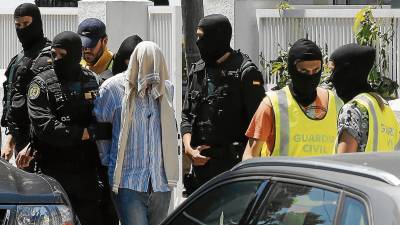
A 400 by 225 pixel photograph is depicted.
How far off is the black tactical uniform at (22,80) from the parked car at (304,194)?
3.42m

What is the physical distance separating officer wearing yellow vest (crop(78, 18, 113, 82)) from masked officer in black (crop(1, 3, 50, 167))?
0.48m

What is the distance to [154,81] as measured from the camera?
6.99 metres

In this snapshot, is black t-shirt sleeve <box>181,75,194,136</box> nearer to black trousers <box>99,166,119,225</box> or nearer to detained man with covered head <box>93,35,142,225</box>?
detained man with covered head <box>93,35,142,225</box>

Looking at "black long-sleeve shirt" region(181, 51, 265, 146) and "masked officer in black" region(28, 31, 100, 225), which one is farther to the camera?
"black long-sleeve shirt" region(181, 51, 265, 146)

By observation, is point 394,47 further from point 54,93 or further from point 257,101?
point 54,93

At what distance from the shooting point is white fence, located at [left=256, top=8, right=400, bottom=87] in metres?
9.99

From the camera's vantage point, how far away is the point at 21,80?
26.1 ft

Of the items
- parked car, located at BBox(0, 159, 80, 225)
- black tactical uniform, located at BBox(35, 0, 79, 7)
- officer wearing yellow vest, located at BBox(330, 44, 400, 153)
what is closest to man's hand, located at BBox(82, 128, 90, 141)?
parked car, located at BBox(0, 159, 80, 225)

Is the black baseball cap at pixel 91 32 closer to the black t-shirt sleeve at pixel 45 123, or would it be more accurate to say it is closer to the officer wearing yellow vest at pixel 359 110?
the black t-shirt sleeve at pixel 45 123

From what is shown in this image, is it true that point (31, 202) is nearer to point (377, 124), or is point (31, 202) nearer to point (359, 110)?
point (359, 110)

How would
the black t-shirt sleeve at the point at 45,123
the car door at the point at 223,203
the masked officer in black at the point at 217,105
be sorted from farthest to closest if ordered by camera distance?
the masked officer in black at the point at 217,105 < the black t-shirt sleeve at the point at 45,123 < the car door at the point at 223,203

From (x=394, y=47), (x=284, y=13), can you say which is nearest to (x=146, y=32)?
(x=284, y=13)

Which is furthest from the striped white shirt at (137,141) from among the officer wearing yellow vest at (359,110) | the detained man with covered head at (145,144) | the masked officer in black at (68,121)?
the officer wearing yellow vest at (359,110)

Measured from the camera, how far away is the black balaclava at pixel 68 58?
7.10 m
